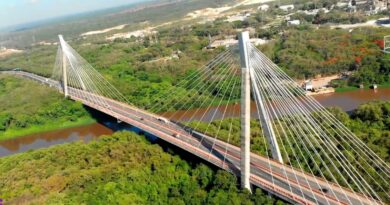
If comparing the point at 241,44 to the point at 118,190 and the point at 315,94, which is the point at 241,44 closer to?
the point at 118,190

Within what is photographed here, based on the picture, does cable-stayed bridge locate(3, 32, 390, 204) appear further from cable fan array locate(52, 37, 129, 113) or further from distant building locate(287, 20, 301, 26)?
distant building locate(287, 20, 301, 26)

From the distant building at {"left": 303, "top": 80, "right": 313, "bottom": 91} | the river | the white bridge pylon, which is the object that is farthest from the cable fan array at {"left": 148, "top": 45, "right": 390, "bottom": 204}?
the distant building at {"left": 303, "top": 80, "right": 313, "bottom": 91}

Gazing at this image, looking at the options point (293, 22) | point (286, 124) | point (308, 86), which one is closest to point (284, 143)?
point (286, 124)

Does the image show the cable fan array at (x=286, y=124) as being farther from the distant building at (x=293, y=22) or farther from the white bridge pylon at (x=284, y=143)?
the distant building at (x=293, y=22)

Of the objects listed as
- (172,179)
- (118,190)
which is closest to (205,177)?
(172,179)

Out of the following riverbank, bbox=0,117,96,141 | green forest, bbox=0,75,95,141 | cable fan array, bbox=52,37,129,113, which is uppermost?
cable fan array, bbox=52,37,129,113

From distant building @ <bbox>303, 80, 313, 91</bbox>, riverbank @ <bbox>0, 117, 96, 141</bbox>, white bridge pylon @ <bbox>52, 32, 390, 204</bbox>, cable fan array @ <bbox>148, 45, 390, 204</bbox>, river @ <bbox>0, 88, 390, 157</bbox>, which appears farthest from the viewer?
riverbank @ <bbox>0, 117, 96, 141</bbox>
